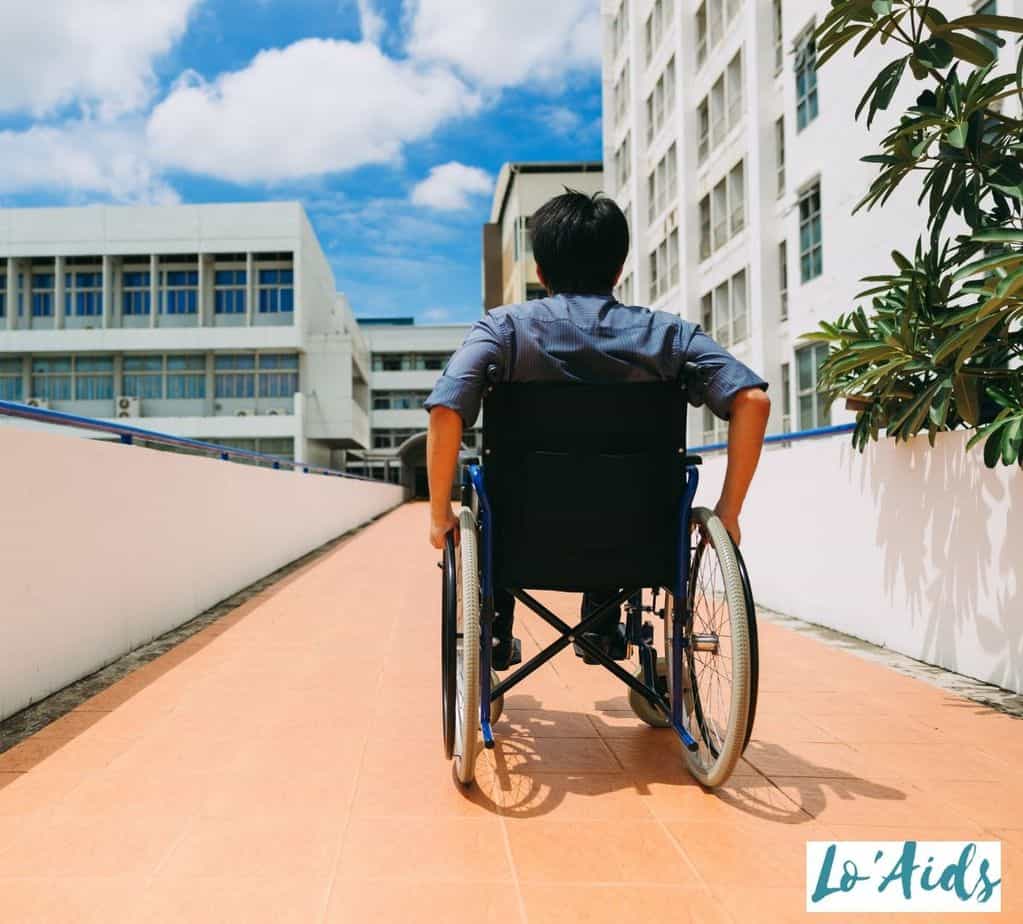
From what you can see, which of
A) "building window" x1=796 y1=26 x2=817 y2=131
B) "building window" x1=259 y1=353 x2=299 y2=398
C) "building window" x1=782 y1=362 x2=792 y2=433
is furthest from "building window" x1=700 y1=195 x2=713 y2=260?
"building window" x1=259 y1=353 x2=299 y2=398

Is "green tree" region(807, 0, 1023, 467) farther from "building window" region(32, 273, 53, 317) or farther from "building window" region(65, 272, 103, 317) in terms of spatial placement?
"building window" region(32, 273, 53, 317)

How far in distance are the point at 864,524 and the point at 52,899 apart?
4.72m

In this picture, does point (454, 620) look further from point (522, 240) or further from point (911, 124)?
A: point (522, 240)

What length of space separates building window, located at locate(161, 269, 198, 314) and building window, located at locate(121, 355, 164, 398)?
242 cm

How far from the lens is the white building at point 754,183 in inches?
583

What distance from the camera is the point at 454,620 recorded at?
110 inches

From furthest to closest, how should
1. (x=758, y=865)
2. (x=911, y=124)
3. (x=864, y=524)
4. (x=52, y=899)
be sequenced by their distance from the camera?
(x=864, y=524) < (x=911, y=124) < (x=758, y=865) < (x=52, y=899)

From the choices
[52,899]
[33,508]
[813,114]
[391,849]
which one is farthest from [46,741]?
[813,114]

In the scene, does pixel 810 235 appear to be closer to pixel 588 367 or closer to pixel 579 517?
pixel 588 367

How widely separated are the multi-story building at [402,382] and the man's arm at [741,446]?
56.0 metres

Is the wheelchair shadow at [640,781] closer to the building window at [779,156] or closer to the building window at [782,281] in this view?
the building window at [782,281]

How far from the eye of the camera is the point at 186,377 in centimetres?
4206

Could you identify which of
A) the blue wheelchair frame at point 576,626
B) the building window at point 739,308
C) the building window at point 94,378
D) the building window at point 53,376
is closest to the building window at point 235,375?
the building window at point 94,378

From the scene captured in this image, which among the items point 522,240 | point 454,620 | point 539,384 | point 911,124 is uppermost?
point 522,240
